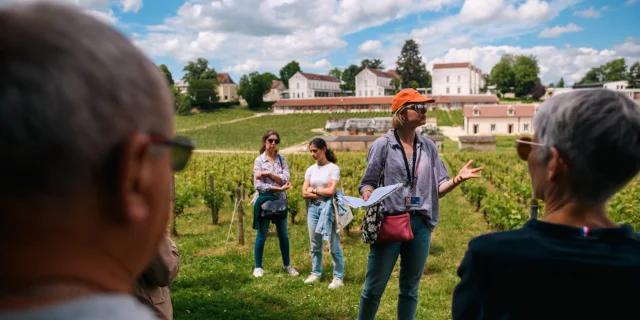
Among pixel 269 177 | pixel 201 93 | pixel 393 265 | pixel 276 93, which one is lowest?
pixel 393 265

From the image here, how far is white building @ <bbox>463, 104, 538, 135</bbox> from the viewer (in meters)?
50.7

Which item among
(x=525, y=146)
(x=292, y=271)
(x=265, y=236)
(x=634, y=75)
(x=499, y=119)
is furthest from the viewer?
(x=634, y=75)

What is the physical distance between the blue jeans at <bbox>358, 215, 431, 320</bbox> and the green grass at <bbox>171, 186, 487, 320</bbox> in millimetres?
1419

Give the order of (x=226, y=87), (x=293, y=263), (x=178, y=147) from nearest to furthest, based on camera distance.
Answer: (x=178, y=147)
(x=293, y=263)
(x=226, y=87)

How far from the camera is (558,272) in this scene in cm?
133

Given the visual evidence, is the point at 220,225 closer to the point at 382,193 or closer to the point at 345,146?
the point at 382,193

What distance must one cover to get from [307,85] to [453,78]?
102 feet

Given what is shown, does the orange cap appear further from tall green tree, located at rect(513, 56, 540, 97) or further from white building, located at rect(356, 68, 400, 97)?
tall green tree, located at rect(513, 56, 540, 97)

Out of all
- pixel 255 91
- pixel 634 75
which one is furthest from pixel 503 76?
pixel 255 91

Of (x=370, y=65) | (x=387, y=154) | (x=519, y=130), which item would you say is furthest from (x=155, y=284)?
(x=370, y=65)

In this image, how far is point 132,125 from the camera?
676mm

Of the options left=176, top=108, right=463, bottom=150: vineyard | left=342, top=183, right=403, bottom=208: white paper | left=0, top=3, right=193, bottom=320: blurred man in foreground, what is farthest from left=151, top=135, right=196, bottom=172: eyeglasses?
left=176, top=108, right=463, bottom=150: vineyard

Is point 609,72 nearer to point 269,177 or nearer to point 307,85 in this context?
point 307,85

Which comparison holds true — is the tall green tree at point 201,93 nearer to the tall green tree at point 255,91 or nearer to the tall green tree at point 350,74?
the tall green tree at point 255,91
